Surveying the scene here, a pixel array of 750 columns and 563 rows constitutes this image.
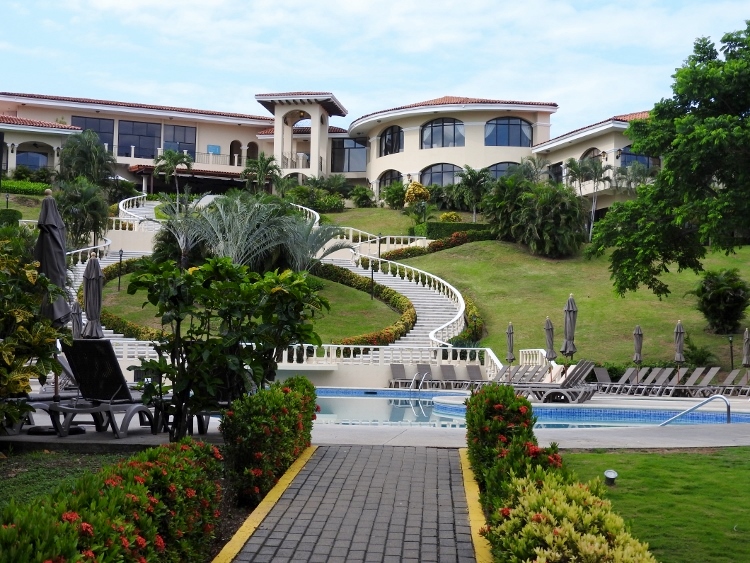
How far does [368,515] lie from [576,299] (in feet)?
86.5

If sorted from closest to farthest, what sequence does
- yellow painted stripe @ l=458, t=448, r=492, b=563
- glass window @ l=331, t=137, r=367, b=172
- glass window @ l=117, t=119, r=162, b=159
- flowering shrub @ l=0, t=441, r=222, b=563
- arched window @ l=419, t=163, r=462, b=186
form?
1. flowering shrub @ l=0, t=441, r=222, b=563
2. yellow painted stripe @ l=458, t=448, r=492, b=563
3. arched window @ l=419, t=163, r=462, b=186
4. glass window @ l=117, t=119, r=162, b=159
5. glass window @ l=331, t=137, r=367, b=172

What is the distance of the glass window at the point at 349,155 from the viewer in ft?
187

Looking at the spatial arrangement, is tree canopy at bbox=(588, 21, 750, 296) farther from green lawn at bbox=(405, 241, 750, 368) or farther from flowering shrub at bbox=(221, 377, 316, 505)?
flowering shrub at bbox=(221, 377, 316, 505)

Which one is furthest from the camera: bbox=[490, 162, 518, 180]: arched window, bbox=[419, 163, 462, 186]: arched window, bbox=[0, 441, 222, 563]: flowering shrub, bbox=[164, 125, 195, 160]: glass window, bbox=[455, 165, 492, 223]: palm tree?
bbox=[164, 125, 195, 160]: glass window

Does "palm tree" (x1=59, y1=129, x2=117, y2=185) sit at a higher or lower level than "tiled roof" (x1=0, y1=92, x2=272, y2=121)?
lower

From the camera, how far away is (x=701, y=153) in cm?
2002

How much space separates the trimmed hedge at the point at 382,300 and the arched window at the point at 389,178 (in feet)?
69.4

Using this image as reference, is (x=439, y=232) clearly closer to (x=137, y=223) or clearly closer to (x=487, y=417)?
(x=137, y=223)

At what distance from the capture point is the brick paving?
18.0ft

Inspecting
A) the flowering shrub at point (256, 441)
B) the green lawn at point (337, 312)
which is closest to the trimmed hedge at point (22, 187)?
the green lawn at point (337, 312)

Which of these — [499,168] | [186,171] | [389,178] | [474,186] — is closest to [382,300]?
[474,186]

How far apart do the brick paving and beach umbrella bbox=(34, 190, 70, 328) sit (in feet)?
12.4

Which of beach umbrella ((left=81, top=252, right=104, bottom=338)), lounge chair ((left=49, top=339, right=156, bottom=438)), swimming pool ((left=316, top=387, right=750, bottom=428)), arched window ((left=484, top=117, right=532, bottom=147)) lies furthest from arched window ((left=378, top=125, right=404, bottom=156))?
lounge chair ((left=49, top=339, right=156, bottom=438))

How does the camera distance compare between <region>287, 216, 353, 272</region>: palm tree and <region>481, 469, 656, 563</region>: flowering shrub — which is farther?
<region>287, 216, 353, 272</region>: palm tree
